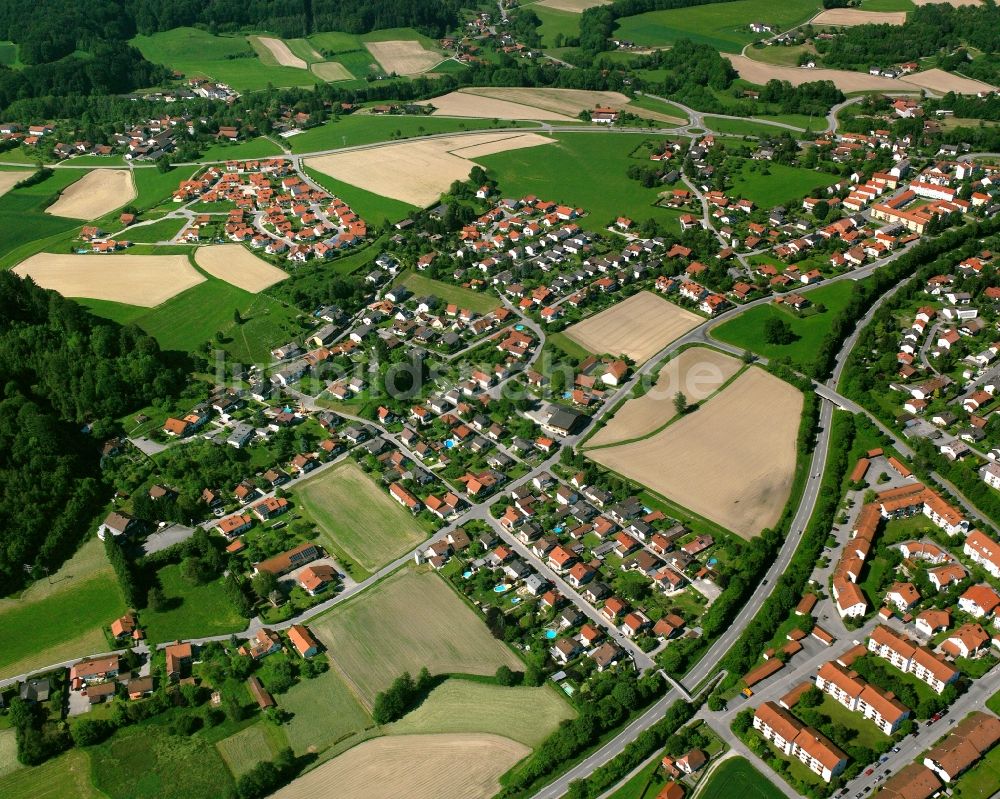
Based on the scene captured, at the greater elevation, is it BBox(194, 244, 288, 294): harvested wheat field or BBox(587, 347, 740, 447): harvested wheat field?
BBox(587, 347, 740, 447): harvested wheat field

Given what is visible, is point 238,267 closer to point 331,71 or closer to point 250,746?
point 250,746

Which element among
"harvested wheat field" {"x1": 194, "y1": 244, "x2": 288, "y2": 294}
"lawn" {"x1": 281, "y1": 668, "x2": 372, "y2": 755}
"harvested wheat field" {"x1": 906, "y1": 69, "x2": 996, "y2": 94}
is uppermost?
"harvested wheat field" {"x1": 906, "y1": 69, "x2": 996, "y2": 94}

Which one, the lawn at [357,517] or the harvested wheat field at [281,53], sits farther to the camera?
the harvested wheat field at [281,53]

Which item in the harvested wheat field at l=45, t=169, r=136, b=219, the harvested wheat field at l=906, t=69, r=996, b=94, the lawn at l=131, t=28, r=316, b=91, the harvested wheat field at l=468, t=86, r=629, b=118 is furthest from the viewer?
the lawn at l=131, t=28, r=316, b=91

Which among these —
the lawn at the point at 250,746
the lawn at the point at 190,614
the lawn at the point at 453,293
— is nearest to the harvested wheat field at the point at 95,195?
the lawn at the point at 453,293

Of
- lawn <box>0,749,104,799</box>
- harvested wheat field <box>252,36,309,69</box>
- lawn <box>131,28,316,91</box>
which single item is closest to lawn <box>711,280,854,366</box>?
lawn <box>0,749,104,799</box>

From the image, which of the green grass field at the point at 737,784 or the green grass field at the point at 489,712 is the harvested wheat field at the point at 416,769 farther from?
the green grass field at the point at 737,784

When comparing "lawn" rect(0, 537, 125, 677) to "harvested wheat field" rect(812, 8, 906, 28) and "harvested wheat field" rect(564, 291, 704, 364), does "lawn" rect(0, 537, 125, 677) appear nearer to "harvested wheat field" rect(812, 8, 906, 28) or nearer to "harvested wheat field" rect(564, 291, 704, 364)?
"harvested wheat field" rect(564, 291, 704, 364)

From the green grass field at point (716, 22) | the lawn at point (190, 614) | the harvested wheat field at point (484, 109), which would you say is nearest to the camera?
the lawn at point (190, 614)

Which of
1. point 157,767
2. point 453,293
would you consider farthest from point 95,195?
point 157,767
